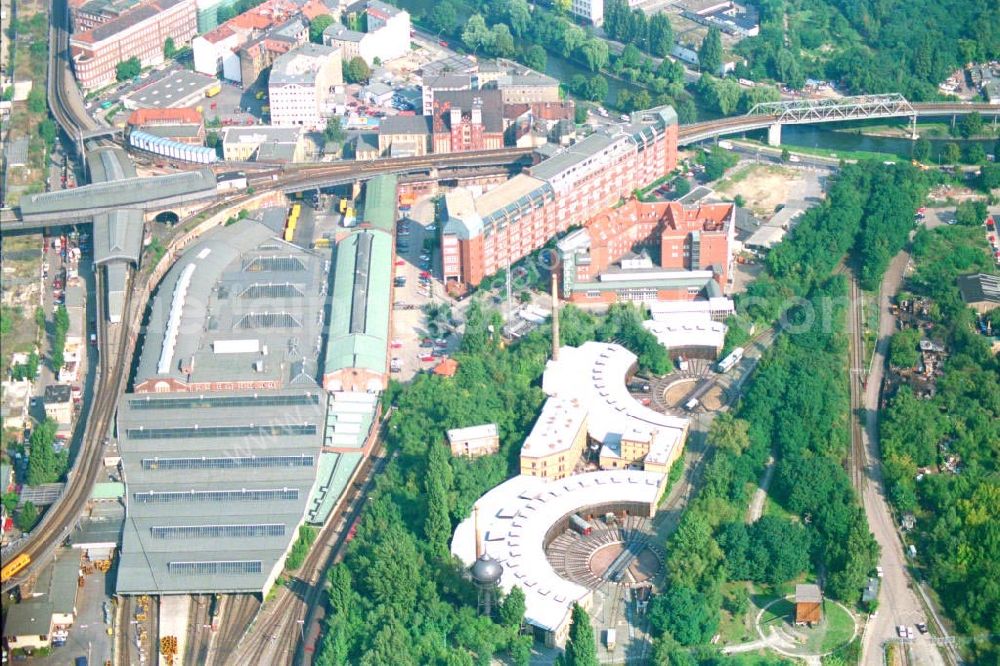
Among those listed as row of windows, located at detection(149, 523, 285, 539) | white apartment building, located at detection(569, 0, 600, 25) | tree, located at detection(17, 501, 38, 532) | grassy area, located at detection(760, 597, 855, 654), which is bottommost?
grassy area, located at detection(760, 597, 855, 654)

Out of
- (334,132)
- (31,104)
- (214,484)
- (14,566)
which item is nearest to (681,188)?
(334,132)

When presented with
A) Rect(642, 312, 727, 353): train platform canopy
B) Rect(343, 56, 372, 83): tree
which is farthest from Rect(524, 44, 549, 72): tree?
Rect(642, 312, 727, 353): train platform canopy

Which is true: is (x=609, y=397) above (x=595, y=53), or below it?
below

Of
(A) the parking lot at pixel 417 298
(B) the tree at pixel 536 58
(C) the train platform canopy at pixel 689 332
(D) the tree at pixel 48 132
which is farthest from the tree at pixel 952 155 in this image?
(D) the tree at pixel 48 132

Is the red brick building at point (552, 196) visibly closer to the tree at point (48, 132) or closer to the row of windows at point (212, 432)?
the row of windows at point (212, 432)

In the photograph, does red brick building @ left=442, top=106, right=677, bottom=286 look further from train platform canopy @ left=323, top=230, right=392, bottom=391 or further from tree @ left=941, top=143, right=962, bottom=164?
tree @ left=941, top=143, right=962, bottom=164

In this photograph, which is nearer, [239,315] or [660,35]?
[239,315]

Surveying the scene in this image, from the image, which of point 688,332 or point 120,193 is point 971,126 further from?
point 120,193
